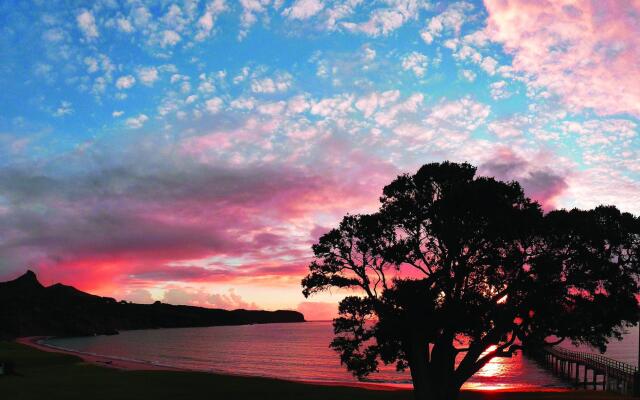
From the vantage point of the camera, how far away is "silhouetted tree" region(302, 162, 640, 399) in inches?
1084

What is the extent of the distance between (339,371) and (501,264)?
67723 mm

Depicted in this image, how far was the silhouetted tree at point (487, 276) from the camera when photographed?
27.5m

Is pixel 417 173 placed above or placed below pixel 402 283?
above

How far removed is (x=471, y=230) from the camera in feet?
92.0

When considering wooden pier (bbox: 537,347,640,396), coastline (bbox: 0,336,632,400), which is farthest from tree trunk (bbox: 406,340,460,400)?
wooden pier (bbox: 537,347,640,396)

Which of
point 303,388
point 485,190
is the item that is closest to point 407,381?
point 303,388

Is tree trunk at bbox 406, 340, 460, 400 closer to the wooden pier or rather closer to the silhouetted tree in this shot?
the silhouetted tree

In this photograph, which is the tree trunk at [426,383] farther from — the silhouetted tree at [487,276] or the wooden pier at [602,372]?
the wooden pier at [602,372]

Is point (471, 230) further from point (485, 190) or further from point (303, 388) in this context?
point (303, 388)

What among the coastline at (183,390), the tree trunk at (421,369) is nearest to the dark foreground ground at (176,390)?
the coastline at (183,390)

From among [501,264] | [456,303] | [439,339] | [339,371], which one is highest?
[501,264]

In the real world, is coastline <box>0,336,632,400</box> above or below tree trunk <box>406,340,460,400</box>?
below

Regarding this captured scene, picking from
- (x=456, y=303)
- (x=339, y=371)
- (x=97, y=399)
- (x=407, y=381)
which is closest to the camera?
(x=456, y=303)

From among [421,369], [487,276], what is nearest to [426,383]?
[421,369]
